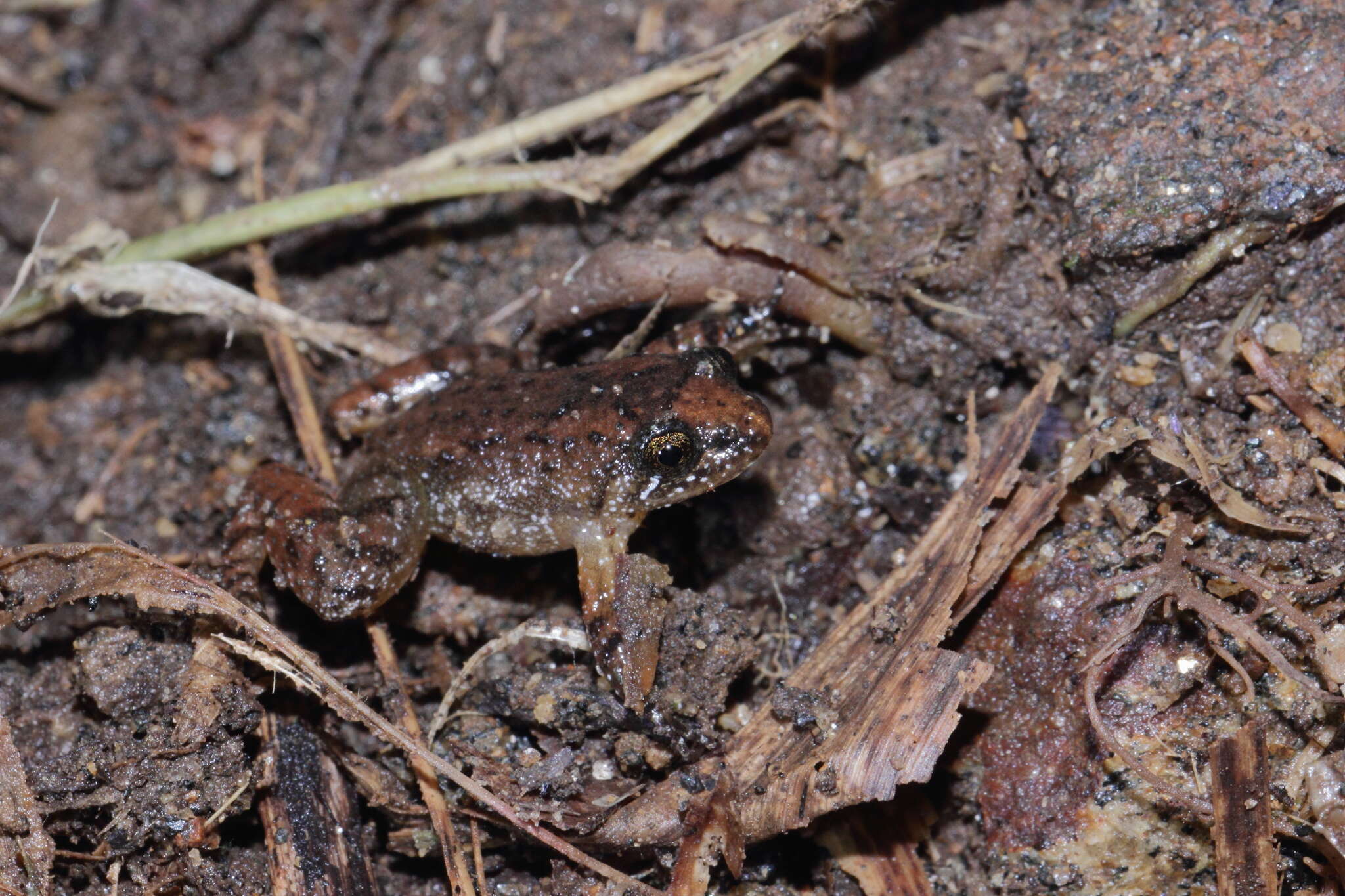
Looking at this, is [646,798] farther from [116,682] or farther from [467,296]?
[467,296]

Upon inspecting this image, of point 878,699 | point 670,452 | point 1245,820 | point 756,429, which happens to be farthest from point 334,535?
point 1245,820

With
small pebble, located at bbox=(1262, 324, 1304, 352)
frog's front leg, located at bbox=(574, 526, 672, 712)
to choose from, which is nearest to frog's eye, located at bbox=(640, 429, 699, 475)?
frog's front leg, located at bbox=(574, 526, 672, 712)

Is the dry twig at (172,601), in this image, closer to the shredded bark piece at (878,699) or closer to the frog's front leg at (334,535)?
the frog's front leg at (334,535)

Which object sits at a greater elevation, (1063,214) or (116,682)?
(1063,214)

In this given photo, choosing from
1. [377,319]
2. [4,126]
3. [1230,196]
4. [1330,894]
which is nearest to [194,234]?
[377,319]

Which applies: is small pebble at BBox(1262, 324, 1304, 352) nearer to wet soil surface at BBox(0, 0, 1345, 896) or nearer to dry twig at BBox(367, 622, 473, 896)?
wet soil surface at BBox(0, 0, 1345, 896)

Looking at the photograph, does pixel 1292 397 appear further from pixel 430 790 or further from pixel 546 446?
pixel 430 790

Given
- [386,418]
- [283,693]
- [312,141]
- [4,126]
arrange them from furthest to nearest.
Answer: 1. [4,126]
2. [312,141]
3. [386,418]
4. [283,693]
